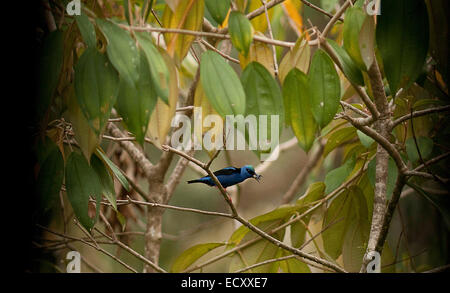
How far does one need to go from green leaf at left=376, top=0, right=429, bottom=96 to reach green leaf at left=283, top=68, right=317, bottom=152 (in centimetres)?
14

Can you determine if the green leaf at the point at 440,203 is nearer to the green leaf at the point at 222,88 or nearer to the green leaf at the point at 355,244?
the green leaf at the point at 355,244

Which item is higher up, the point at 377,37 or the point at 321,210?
the point at 377,37

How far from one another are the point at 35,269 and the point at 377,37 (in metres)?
0.84

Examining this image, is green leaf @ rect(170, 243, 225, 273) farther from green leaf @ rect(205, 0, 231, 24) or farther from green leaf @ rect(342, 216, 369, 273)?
green leaf @ rect(205, 0, 231, 24)

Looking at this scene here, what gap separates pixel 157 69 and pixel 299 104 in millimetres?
251

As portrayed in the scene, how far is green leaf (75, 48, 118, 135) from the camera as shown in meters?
0.80

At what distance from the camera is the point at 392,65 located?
0.90m

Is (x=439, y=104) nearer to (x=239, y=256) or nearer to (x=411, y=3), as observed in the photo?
(x=411, y=3)

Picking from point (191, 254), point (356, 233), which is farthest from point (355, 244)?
point (191, 254)

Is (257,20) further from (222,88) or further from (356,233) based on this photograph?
(222,88)

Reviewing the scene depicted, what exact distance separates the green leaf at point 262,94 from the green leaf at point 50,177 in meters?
Result: 0.39

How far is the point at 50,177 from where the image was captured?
0.99 metres

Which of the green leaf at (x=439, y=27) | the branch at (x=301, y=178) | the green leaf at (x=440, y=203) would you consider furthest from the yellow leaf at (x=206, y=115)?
the branch at (x=301, y=178)
